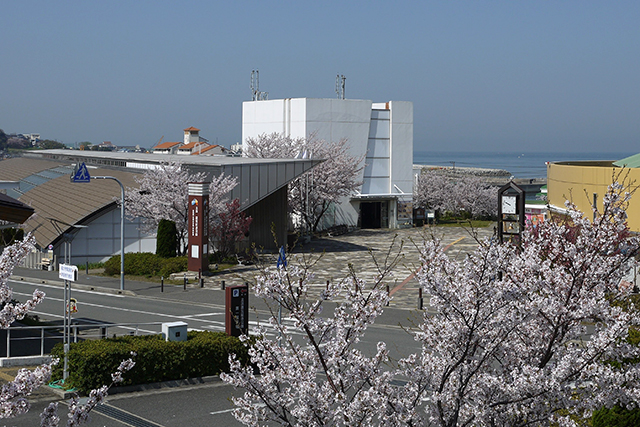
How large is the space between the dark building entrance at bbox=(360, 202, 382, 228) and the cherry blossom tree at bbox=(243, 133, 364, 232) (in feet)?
14.0

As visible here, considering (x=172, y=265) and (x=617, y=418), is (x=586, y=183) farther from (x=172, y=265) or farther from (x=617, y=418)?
(x=617, y=418)

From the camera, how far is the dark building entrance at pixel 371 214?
65438 mm

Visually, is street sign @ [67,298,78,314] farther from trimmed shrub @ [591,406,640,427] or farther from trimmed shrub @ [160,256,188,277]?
trimmed shrub @ [160,256,188,277]

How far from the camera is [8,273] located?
7.96 metres

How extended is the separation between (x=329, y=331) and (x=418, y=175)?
2740 inches

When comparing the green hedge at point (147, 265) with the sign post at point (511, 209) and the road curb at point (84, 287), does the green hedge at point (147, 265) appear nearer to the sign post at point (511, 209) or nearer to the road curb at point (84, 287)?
the road curb at point (84, 287)

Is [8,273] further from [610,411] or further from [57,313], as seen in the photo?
[57,313]

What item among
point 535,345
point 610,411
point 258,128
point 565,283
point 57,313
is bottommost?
point 57,313

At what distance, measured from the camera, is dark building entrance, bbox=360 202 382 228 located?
6544 cm

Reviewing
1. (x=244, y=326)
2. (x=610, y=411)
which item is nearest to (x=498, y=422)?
(x=610, y=411)

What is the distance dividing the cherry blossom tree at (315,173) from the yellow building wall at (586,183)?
66.7 feet

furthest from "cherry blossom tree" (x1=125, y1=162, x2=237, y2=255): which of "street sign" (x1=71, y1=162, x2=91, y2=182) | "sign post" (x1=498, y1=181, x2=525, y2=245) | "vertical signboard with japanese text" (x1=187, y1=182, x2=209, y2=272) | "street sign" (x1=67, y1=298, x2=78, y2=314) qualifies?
"street sign" (x1=67, y1=298, x2=78, y2=314)

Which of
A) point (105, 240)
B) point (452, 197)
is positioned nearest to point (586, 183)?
point (105, 240)

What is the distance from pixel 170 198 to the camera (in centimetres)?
3866
